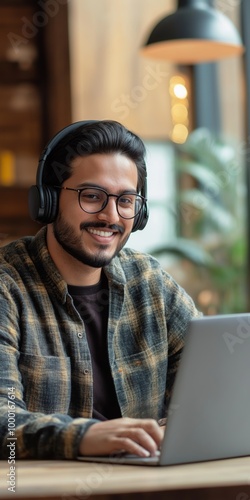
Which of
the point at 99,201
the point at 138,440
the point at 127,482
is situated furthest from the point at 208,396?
the point at 99,201

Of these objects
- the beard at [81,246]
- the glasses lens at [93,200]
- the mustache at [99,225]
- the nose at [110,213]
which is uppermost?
the glasses lens at [93,200]

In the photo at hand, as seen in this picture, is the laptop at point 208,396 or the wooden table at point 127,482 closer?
the wooden table at point 127,482

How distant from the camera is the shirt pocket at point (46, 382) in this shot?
6.39 feet

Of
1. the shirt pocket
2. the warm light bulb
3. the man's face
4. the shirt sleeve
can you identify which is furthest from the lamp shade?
the shirt sleeve

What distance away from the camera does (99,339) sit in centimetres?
209

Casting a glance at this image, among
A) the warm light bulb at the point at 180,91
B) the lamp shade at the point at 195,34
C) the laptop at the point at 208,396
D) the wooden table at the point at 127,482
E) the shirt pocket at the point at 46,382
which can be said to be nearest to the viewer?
the wooden table at the point at 127,482

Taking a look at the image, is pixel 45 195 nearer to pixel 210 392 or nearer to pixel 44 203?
pixel 44 203

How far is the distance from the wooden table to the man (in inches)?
16.3

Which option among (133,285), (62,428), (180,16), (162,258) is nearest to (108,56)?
(162,258)

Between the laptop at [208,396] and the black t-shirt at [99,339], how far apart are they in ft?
1.40

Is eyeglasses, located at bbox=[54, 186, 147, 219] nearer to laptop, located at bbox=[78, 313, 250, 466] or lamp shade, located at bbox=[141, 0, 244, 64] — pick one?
laptop, located at bbox=[78, 313, 250, 466]

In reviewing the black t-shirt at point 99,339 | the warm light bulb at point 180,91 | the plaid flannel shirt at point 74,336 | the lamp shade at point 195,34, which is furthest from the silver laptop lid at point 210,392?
the warm light bulb at point 180,91

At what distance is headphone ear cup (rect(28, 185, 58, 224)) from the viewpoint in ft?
6.67

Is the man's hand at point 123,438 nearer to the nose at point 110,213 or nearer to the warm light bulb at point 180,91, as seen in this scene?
the nose at point 110,213
